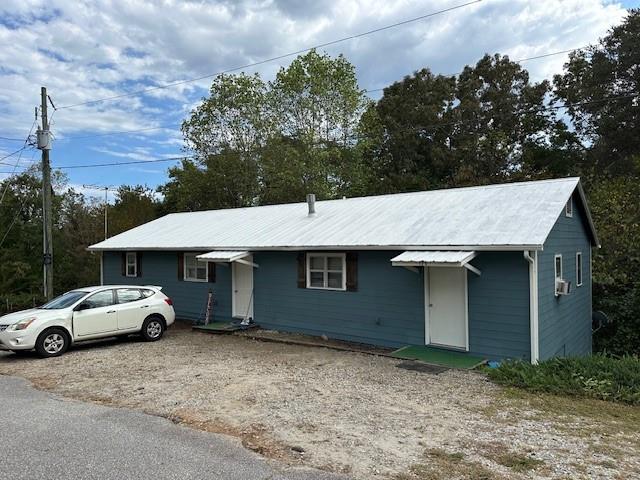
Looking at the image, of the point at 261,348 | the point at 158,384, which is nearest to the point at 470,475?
the point at 158,384

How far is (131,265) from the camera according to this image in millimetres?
17344

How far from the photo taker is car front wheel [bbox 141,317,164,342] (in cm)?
1197

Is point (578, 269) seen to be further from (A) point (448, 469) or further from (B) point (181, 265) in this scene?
(B) point (181, 265)

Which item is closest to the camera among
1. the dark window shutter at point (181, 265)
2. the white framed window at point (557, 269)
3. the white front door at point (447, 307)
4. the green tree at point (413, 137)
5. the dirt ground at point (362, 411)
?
the dirt ground at point (362, 411)

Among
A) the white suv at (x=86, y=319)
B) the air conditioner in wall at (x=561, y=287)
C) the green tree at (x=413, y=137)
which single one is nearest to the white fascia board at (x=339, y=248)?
the air conditioner in wall at (x=561, y=287)

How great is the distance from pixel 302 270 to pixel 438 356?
4.10 meters

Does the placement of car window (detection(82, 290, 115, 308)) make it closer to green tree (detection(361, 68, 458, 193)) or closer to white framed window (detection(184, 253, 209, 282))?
white framed window (detection(184, 253, 209, 282))

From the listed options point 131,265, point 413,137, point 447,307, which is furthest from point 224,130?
point 447,307

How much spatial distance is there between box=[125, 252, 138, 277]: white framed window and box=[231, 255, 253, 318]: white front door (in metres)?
4.86

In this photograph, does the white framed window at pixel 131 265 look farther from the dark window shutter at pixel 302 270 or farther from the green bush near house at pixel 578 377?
the green bush near house at pixel 578 377

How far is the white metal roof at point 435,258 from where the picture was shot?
8.96 meters

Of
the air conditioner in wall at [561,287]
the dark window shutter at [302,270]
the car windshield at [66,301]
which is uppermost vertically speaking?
the dark window shutter at [302,270]

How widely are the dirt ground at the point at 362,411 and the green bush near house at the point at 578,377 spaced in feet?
1.16

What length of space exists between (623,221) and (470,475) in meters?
14.6
